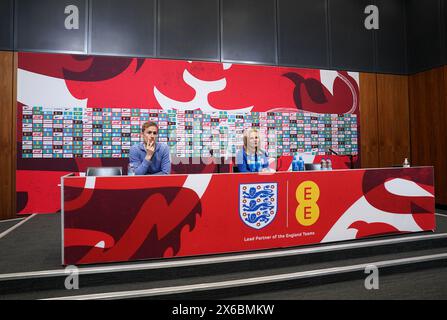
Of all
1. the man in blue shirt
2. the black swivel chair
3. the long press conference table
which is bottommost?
the long press conference table

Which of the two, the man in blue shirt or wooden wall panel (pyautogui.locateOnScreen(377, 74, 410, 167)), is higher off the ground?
wooden wall panel (pyautogui.locateOnScreen(377, 74, 410, 167))

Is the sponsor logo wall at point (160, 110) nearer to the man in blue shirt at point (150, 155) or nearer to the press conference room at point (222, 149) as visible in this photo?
the press conference room at point (222, 149)

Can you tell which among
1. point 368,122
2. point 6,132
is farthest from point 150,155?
point 368,122

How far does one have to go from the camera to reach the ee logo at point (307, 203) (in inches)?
110

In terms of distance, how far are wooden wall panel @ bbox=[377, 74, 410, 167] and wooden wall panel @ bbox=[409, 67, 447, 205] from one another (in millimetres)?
128

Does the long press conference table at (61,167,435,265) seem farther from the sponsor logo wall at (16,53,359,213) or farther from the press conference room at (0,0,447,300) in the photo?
the sponsor logo wall at (16,53,359,213)

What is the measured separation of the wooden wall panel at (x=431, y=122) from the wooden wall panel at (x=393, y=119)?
13 centimetres

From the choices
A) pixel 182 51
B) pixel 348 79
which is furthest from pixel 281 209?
pixel 348 79

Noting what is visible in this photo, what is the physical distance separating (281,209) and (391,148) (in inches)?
161

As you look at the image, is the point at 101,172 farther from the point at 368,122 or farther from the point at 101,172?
the point at 368,122

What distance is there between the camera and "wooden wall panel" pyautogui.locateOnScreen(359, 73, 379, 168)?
18.7ft

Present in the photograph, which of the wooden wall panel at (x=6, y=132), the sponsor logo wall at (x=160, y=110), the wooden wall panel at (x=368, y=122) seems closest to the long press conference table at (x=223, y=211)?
the sponsor logo wall at (x=160, y=110)

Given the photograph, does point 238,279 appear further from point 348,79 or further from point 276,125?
point 348,79

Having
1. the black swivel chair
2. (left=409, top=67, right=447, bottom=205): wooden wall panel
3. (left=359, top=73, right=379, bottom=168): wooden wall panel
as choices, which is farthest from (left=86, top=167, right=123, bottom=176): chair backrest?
(left=409, top=67, right=447, bottom=205): wooden wall panel
